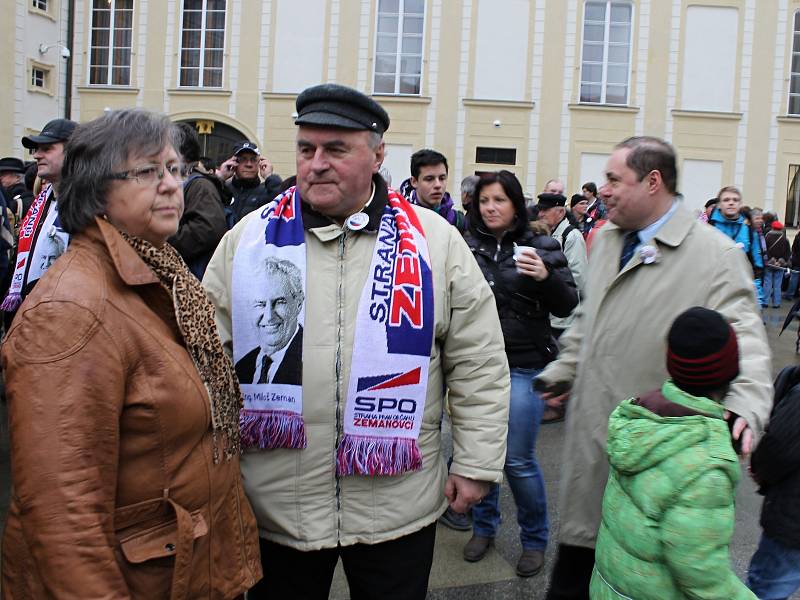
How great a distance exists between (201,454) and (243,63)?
20.8 metres

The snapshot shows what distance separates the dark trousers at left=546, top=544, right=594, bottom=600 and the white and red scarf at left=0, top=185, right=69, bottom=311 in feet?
9.16

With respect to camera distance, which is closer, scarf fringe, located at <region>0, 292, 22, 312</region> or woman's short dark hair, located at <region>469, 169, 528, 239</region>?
woman's short dark hair, located at <region>469, 169, 528, 239</region>

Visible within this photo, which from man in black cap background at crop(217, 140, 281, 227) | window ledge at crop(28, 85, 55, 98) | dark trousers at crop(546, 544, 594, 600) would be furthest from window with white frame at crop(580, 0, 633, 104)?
dark trousers at crop(546, 544, 594, 600)

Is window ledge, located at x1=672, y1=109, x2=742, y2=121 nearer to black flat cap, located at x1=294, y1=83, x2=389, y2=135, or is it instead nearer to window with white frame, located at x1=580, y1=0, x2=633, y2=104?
window with white frame, located at x1=580, y1=0, x2=633, y2=104

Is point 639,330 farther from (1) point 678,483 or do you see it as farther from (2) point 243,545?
(2) point 243,545

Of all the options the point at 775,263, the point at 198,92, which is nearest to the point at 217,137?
the point at 198,92

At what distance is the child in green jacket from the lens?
6.89ft

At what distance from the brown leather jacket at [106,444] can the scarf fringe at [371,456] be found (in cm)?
39

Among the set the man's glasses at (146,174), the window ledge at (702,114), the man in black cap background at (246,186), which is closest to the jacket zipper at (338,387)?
the man's glasses at (146,174)

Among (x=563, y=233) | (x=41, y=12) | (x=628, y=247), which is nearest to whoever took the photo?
(x=628, y=247)

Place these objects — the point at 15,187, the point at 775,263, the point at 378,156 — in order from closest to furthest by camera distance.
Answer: the point at 378,156 → the point at 15,187 → the point at 775,263

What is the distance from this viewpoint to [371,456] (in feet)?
7.68

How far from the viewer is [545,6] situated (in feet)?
68.9

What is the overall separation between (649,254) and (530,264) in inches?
35.1
